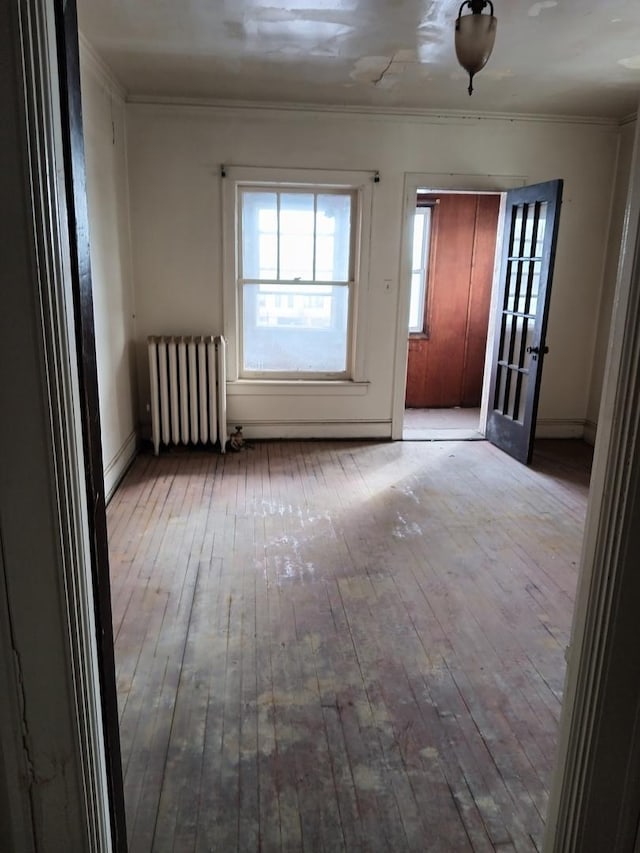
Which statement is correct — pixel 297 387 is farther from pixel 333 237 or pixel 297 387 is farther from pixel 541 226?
pixel 541 226

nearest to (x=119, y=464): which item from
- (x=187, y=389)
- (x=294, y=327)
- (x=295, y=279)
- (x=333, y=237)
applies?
(x=187, y=389)

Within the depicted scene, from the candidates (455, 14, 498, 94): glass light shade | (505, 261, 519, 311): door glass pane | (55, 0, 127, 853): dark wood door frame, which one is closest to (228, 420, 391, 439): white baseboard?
(505, 261, 519, 311): door glass pane

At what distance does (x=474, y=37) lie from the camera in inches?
95.8

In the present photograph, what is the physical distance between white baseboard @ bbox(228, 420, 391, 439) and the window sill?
0.26 m

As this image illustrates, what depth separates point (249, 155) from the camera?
16.1 ft

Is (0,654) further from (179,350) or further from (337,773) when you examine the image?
(179,350)

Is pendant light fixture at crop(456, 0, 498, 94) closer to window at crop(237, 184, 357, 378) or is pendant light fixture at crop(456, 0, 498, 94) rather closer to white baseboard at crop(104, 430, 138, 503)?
window at crop(237, 184, 357, 378)

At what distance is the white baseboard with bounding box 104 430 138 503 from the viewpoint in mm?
4090

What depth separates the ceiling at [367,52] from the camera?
3002 mm

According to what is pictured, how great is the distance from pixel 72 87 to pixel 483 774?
2083 millimetres

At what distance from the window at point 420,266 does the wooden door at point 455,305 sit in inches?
2.0

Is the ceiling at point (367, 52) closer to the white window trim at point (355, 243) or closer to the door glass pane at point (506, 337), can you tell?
the white window trim at point (355, 243)

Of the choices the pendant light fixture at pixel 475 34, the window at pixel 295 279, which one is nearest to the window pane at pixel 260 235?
the window at pixel 295 279

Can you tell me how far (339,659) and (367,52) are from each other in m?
3.35
